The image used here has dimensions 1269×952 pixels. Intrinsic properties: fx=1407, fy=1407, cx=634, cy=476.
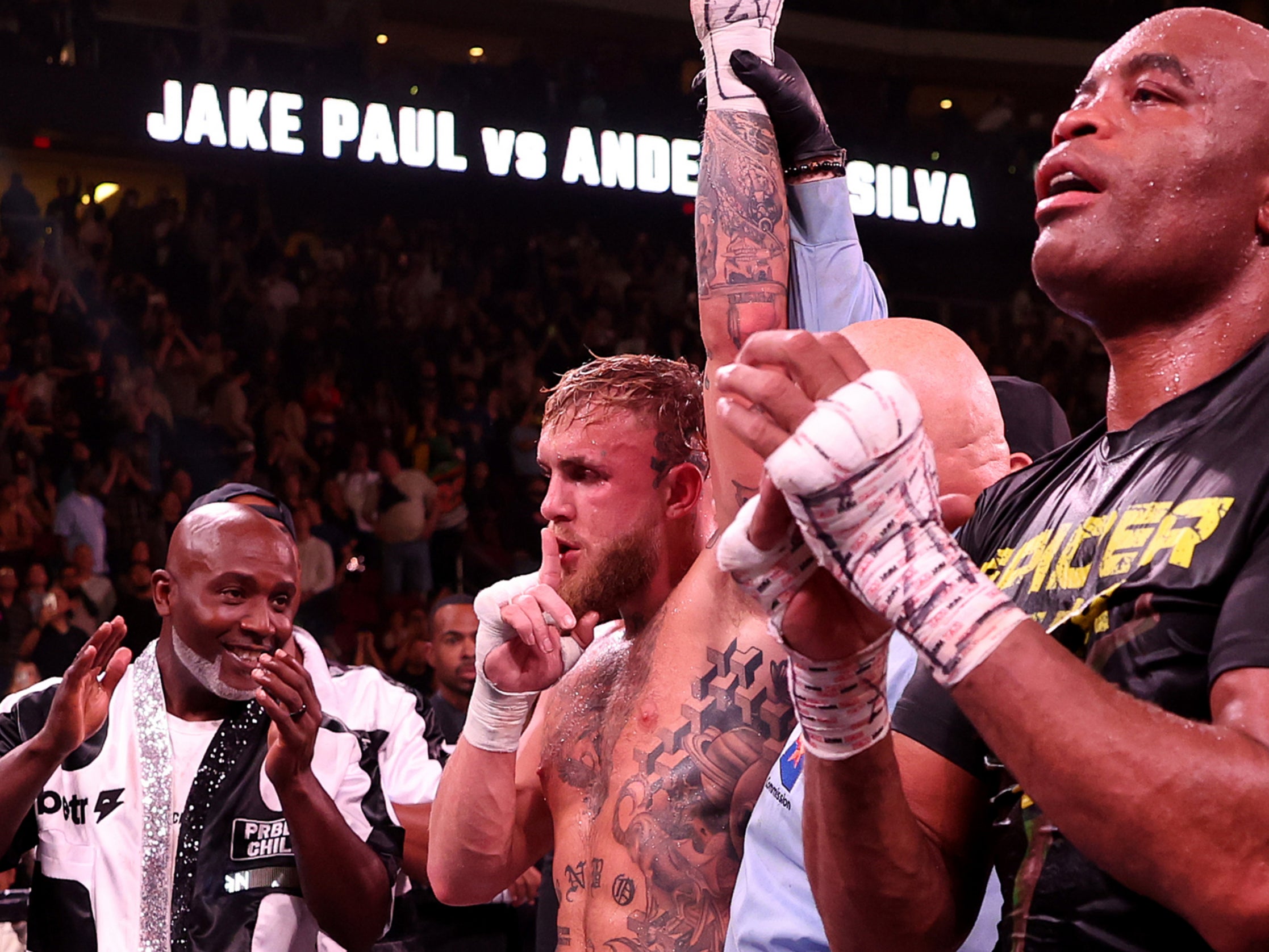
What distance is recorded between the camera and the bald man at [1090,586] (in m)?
0.99

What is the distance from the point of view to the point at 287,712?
8.66 ft

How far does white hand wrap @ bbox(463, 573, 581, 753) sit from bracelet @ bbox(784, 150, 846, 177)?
2.60 feet

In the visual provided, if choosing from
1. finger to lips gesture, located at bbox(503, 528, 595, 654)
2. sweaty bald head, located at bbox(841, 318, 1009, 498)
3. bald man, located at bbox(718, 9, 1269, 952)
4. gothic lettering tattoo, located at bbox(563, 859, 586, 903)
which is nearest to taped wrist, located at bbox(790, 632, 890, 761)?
bald man, located at bbox(718, 9, 1269, 952)

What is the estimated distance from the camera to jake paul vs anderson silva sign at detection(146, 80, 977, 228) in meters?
9.95

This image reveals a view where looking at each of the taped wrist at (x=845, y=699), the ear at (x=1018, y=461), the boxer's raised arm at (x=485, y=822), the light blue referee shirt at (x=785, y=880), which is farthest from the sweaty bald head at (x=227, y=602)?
the taped wrist at (x=845, y=699)

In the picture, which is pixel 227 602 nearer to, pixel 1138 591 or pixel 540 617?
pixel 540 617

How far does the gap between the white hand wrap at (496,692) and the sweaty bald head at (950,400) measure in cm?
71

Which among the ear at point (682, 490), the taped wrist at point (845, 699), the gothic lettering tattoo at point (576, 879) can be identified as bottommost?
the gothic lettering tattoo at point (576, 879)

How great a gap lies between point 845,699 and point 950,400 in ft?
2.48

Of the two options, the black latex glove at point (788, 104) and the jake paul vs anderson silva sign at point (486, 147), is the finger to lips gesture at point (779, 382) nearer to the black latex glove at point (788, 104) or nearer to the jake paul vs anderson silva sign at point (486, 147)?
the black latex glove at point (788, 104)

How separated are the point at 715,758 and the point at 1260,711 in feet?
3.76

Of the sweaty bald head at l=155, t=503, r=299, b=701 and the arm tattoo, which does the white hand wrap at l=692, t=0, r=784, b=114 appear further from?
the sweaty bald head at l=155, t=503, r=299, b=701

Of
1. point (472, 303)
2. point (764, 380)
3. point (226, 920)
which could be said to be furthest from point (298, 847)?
point (472, 303)

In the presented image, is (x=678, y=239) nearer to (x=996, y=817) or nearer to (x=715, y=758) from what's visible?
(x=715, y=758)
